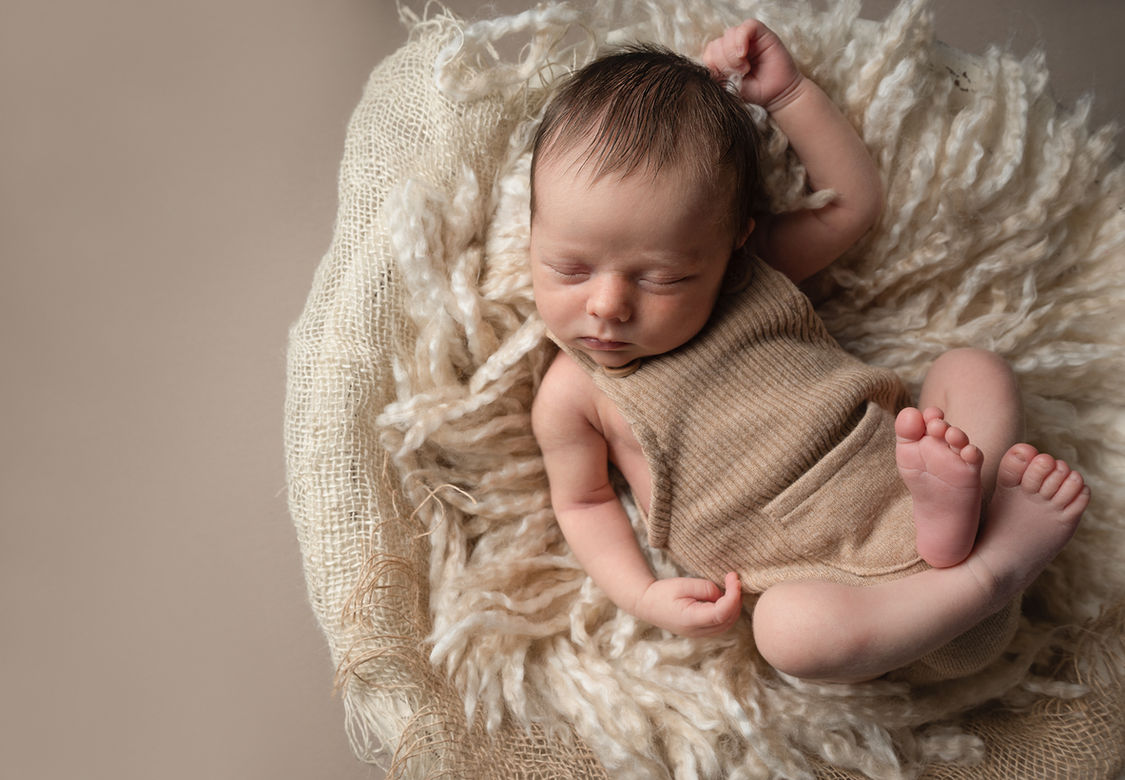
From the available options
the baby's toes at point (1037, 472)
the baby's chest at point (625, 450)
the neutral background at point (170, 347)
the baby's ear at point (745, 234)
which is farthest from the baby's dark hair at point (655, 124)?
the neutral background at point (170, 347)

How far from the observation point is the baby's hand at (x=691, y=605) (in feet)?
2.88

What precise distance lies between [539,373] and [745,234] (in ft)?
0.86

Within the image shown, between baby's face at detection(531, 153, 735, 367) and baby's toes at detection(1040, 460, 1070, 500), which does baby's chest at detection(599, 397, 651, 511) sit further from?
baby's toes at detection(1040, 460, 1070, 500)

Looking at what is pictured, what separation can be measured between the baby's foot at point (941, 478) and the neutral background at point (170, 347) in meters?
0.58

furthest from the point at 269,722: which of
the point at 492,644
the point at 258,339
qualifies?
the point at 258,339

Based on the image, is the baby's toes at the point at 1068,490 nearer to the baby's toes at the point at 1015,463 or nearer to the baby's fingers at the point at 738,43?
the baby's toes at the point at 1015,463

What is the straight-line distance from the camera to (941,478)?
75 centimetres

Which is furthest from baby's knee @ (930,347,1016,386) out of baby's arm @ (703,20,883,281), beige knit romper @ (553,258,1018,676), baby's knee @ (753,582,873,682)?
baby's knee @ (753,582,873,682)

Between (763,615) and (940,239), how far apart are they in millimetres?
455

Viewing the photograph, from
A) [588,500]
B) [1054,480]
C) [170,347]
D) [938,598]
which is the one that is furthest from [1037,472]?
[170,347]

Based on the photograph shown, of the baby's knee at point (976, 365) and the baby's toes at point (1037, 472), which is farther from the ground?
the baby's knee at point (976, 365)

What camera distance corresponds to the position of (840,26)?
996 mm

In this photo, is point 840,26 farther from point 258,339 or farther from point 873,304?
point 258,339

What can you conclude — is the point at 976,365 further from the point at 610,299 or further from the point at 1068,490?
the point at 610,299
